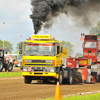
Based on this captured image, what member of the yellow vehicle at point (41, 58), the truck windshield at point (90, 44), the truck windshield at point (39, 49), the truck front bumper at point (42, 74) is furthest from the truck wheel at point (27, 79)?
the truck windshield at point (90, 44)

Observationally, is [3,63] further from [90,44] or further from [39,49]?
[39,49]

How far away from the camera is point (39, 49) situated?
15.5m

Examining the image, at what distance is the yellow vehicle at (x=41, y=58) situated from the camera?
1536 centimetres

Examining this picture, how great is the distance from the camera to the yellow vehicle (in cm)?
1536

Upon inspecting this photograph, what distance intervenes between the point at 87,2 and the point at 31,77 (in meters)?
10.9

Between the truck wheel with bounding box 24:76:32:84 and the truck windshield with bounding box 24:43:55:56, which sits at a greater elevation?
the truck windshield with bounding box 24:43:55:56

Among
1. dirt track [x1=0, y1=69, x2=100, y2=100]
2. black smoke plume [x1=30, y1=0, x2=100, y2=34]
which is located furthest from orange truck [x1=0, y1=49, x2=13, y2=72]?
dirt track [x1=0, y1=69, x2=100, y2=100]

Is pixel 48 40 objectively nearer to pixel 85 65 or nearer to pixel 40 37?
pixel 40 37

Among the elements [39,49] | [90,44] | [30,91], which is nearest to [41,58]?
[39,49]

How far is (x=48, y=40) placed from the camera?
15898 mm

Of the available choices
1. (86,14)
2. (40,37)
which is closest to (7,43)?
(86,14)

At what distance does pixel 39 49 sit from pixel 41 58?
1.81ft

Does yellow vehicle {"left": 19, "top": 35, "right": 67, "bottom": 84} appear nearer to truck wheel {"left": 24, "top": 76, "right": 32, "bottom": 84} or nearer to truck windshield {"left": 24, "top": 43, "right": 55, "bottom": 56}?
truck windshield {"left": 24, "top": 43, "right": 55, "bottom": 56}

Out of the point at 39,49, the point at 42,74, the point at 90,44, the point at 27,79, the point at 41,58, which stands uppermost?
the point at 90,44
